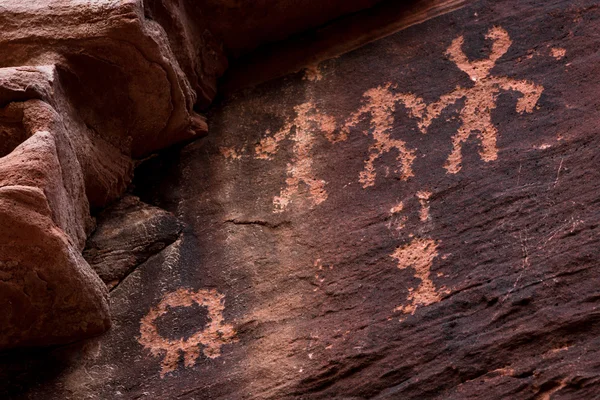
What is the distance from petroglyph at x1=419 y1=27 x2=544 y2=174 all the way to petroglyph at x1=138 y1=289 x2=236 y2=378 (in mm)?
744

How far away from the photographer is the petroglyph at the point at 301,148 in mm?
2348

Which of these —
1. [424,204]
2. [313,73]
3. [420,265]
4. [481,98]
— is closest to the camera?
[420,265]

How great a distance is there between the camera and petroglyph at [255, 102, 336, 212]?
2348 mm

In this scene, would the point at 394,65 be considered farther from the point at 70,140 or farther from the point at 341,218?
the point at 70,140

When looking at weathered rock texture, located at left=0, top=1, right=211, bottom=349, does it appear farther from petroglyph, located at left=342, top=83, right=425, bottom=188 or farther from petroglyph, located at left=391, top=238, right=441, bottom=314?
petroglyph, located at left=391, top=238, right=441, bottom=314

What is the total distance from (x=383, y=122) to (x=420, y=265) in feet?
1.73

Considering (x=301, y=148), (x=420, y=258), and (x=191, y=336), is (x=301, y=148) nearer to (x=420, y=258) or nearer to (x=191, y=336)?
(x=420, y=258)

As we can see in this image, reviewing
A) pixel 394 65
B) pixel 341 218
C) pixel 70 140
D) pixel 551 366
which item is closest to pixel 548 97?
pixel 394 65

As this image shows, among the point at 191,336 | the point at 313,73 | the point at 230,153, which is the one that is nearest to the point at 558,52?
the point at 313,73

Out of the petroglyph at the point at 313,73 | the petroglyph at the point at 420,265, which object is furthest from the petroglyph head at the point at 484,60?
the petroglyph at the point at 420,265

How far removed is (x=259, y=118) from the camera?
2580 millimetres

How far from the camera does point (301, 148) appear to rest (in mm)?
2459

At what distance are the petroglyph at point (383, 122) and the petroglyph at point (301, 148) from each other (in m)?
0.09

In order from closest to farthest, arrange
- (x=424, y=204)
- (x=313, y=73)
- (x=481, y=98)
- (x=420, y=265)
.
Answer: (x=420, y=265) → (x=424, y=204) → (x=481, y=98) → (x=313, y=73)
